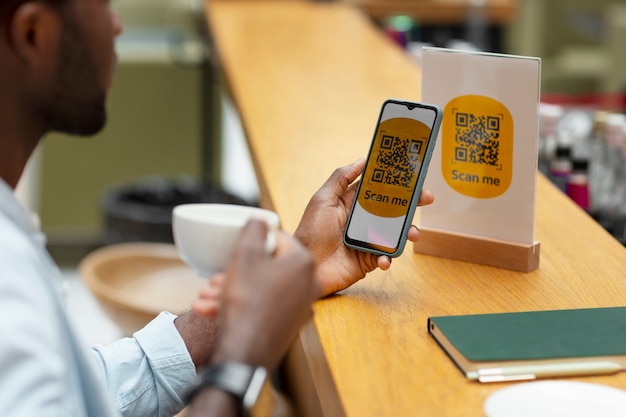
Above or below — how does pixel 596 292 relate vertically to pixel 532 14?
above

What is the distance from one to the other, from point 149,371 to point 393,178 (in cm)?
43

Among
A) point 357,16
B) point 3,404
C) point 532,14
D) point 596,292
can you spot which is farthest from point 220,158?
point 3,404

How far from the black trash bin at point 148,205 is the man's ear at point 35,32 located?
239 centimetres

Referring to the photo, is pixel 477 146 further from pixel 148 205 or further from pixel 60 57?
pixel 148 205

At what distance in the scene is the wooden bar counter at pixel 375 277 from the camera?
1.09 metres

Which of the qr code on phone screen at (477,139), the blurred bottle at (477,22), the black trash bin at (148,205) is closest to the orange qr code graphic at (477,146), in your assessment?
the qr code on phone screen at (477,139)

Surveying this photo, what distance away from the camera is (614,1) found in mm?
7023

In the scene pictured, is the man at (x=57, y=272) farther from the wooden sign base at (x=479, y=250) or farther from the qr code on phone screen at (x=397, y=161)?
the wooden sign base at (x=479, y=250)

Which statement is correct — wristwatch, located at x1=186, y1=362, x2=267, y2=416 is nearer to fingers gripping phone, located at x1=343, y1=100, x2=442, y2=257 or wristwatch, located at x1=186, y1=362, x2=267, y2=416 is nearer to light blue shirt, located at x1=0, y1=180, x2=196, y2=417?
light blue shirt, located at x1=0, y1=180, x2=196, y2=417

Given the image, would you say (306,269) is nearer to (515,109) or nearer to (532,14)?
(515,109)

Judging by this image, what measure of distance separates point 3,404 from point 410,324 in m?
0.55

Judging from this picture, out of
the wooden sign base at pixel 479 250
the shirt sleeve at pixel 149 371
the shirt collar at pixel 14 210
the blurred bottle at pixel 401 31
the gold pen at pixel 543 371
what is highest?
the shirt collar at pixel 14 210

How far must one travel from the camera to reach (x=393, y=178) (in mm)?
1407

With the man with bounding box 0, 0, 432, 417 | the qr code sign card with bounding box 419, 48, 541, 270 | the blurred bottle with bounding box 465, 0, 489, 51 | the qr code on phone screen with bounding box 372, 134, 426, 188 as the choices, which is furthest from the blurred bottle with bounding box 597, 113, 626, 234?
the blurred bottle with bounding box 465, 0, 489, 51
